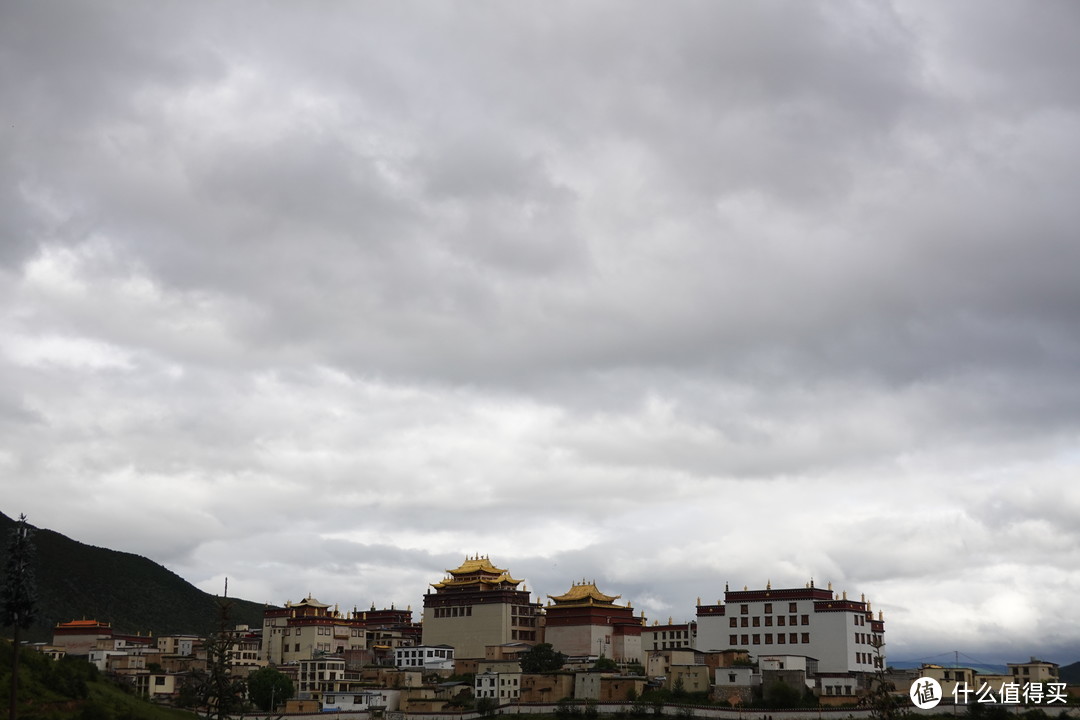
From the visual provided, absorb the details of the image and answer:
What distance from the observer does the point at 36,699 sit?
78438 millimetres

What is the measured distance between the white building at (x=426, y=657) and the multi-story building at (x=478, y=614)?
15.5 ft

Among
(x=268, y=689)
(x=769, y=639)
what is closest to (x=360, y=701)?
(x=268, y=689)

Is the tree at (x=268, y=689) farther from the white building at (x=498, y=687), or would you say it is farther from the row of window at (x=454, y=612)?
the row of window at (x=454, y=612)

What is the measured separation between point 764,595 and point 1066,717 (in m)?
36.3

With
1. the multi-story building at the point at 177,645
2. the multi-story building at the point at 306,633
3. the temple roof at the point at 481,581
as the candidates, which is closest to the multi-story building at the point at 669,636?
the temple roof at the point at 481,581

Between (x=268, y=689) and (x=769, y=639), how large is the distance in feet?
171

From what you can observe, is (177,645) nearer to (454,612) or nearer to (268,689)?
(268,689)

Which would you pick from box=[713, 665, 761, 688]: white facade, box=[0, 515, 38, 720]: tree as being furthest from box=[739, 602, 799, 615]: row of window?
box=[0, 515, 38, 720]: tree

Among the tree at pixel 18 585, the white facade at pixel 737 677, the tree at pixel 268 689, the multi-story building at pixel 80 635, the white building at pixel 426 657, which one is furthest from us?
the multi-story building at pixel 80 635

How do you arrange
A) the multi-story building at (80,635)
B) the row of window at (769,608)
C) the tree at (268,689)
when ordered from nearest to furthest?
the tree at (268,689) → the row of window at (769,608) → the multi-story building at (80,635)

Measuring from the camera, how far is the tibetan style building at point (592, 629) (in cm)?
14188

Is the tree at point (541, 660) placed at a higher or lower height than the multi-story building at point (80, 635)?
lower

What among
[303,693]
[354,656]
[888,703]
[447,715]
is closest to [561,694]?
[447,715]

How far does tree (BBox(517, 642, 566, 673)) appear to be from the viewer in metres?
129
